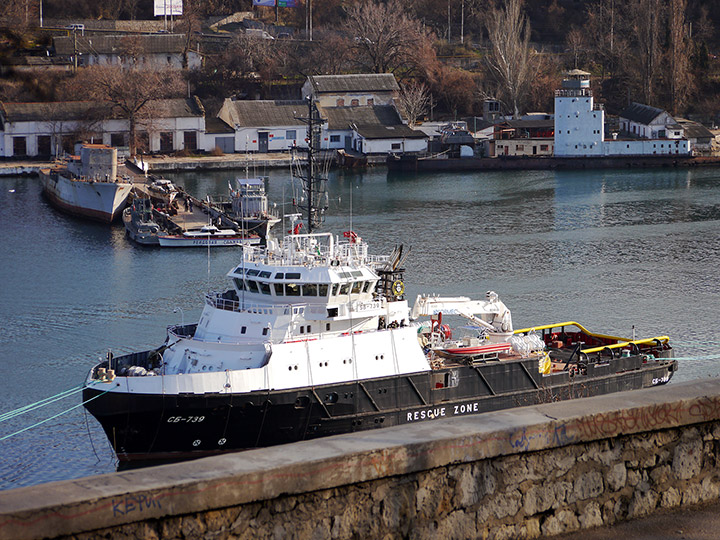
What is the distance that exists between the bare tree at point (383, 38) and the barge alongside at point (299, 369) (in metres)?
71.1

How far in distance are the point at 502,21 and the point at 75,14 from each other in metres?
35.3

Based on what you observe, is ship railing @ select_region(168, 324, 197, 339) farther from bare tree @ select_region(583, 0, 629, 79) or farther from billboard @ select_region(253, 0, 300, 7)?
billboard @ select_region(253, 0, 300, 7)

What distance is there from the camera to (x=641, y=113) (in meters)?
84.9

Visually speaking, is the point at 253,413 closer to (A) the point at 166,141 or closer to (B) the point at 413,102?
(A) the point at 166,141

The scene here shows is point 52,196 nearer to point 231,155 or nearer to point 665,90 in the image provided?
point 231,155

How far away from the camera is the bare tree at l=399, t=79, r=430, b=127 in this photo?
3470 inches

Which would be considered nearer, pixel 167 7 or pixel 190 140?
pixel 190 140

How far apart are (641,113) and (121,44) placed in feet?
134

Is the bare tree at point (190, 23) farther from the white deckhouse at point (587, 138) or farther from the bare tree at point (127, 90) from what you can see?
the white deckhouse at point (587, 138)

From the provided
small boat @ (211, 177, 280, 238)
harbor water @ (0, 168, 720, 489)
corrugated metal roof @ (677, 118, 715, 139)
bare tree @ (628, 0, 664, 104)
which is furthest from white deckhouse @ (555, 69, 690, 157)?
small boat @ (211, 177, 280, 238)

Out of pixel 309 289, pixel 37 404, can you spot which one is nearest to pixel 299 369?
pixel 309 289

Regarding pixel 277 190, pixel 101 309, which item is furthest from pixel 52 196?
pixel 101 309

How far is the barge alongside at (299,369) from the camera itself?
22.4m

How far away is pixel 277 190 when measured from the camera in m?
68.4
